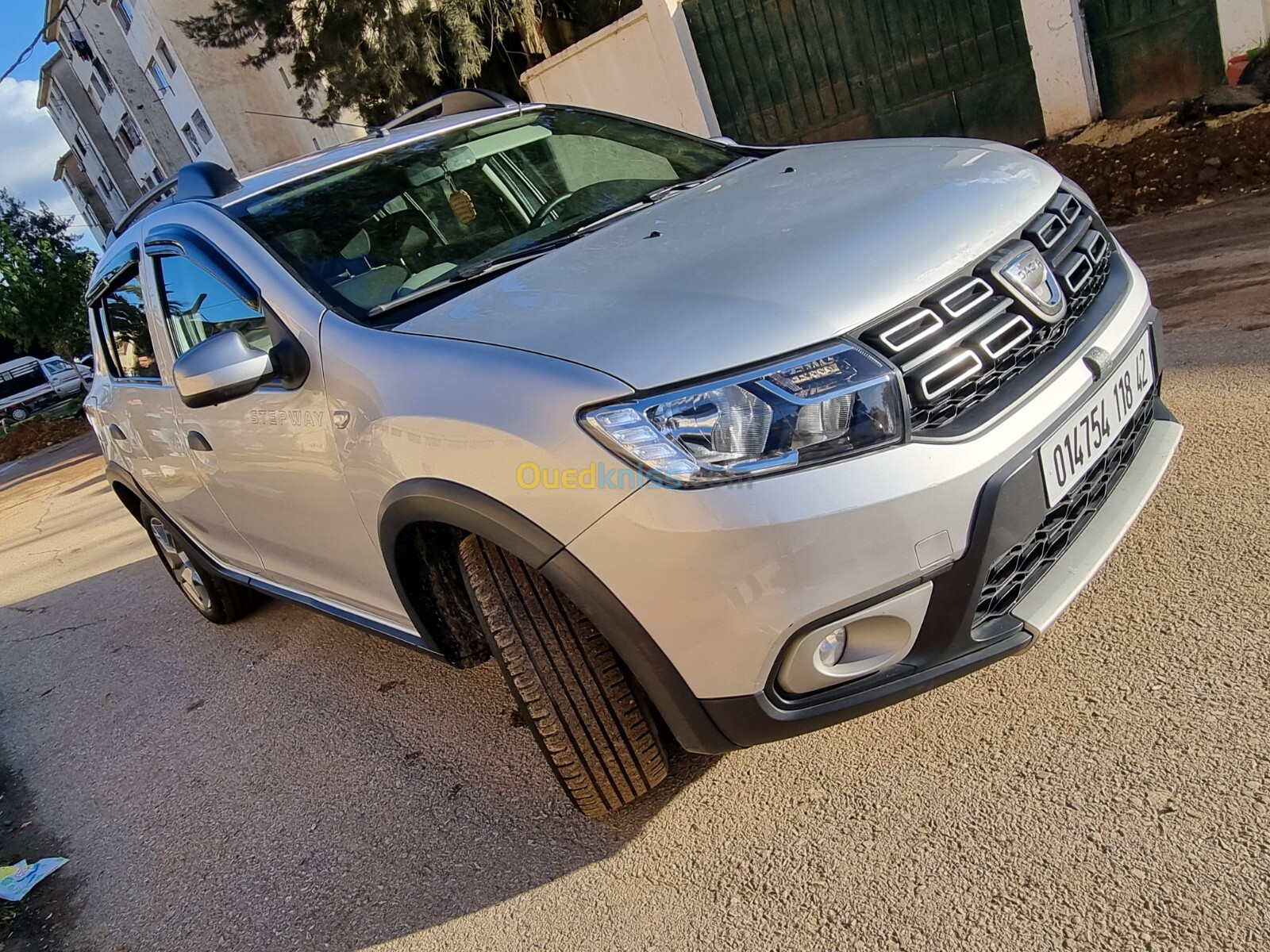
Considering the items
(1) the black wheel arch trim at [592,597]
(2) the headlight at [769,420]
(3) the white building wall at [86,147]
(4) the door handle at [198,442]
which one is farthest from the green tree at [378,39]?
(3) the white building wall at [86,147]

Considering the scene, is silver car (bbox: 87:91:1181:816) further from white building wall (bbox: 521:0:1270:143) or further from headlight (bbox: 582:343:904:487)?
white building wall (bbox: 521:0:1270:143)

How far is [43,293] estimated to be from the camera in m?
26.3

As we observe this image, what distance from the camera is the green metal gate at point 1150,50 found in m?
7.06

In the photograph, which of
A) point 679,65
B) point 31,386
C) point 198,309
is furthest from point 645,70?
point 31,386

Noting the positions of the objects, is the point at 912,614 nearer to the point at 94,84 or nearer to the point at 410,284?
the point at 410,284

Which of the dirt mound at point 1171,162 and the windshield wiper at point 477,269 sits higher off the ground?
the windshield wiper at point 477,269

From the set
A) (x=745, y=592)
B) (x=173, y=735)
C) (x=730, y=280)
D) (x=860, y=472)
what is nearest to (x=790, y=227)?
(x=730, y=280)

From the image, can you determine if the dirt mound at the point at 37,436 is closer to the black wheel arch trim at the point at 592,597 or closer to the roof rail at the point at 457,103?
the roof rail at the point at 457,103

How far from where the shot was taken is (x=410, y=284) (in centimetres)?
240

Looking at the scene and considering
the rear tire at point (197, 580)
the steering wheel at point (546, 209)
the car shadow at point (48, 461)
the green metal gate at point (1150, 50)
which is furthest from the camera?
the car shadow at point (48, 461)

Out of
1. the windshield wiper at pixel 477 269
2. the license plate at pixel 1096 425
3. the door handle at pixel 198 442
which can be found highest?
the windshield wiper at pixel 477 269

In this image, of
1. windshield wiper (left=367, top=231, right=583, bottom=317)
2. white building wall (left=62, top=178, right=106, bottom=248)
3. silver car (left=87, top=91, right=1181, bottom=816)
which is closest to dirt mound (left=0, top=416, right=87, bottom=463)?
silver car (left=87, top=91, right=1181, bottom=816)

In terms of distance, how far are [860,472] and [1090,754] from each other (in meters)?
0.89

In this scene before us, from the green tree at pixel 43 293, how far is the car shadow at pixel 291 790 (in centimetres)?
2488
